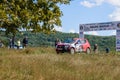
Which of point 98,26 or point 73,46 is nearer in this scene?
point 73,46

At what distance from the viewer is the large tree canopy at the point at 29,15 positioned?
18.8 m

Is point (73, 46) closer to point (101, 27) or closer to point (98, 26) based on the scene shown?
point (101, 27)

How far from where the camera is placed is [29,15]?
19.7 meters

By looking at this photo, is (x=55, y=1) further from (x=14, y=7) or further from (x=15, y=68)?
(x=15, y=68)

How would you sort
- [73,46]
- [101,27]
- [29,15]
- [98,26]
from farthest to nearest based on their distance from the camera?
[98,26]
[101,27]
[73,46]
[29,15]

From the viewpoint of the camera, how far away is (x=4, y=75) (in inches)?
561

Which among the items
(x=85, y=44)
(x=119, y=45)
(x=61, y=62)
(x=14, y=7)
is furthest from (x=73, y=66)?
(x=119, y=45)

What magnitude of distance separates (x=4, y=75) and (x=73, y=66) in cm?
571

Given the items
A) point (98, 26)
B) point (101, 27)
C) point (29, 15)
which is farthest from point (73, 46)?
point (29, 15)

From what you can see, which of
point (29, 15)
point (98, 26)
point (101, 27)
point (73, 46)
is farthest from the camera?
point (98, 26)

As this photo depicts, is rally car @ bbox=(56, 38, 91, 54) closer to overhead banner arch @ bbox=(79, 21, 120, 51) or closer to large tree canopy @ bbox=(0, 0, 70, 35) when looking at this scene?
overhead banner arch @ bbox=(79, 21, 120, 51)

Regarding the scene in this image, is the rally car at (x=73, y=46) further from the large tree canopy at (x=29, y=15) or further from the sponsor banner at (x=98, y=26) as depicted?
the large tree canopy at (x=29, y=15)

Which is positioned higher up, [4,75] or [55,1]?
[55,1]

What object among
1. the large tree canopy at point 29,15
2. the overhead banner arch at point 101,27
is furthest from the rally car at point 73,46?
the large tree canopy at point 29,15
